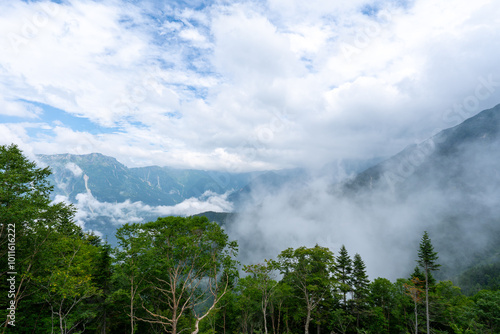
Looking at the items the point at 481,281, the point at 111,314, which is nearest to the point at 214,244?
the point at 111,314

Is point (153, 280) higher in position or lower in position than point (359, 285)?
higher

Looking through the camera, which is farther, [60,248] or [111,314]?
[111,314]

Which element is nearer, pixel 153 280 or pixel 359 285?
pixel 153 280

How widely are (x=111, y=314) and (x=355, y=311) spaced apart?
38.3m

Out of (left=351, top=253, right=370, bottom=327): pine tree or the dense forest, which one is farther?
(left=351, top=253, right=370, bottom=327): pine tree

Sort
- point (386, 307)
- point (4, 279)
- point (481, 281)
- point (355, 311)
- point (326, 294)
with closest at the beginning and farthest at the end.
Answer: point (4, 279) → point (326, 294) → point (355, 311) → point (386, 307) → point (481, 281)

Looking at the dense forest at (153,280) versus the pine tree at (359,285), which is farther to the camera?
the pine tree at (359,285)

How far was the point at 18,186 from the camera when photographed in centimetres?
1775

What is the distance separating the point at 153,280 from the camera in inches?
1112

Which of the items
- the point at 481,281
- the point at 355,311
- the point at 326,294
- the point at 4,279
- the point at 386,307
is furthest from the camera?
the point at 481,281

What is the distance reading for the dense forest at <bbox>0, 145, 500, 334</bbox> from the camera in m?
18.4

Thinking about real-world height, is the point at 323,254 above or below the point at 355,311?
above

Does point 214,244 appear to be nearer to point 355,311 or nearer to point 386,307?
point 355,311

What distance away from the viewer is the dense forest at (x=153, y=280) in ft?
60.2
